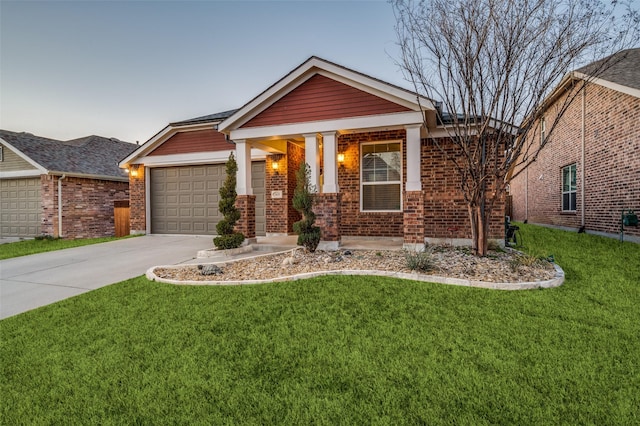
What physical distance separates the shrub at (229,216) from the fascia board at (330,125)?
0.95 m

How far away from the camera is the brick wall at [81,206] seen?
13078 millimetres

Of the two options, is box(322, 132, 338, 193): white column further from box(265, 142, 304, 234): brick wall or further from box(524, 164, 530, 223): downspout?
box(524, 164, 530, 223): downspout

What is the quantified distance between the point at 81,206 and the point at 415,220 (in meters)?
14.2

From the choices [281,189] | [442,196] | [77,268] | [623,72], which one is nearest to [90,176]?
[77,268]

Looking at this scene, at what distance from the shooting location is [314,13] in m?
11.5

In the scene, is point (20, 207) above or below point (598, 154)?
below

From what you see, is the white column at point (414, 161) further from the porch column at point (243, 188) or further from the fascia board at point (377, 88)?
the porch column at point (243, 188)

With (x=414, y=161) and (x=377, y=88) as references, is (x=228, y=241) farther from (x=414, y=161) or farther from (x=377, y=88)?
(x=377, y=88)

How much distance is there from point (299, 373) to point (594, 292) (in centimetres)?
438

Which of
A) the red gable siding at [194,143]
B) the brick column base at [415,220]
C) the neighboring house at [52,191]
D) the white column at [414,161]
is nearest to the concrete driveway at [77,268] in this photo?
the red gable siding at [194,143]

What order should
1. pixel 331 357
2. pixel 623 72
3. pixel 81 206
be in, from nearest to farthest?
1. pixel 331 357
2. pixel 623 72
3. pixel 81 206

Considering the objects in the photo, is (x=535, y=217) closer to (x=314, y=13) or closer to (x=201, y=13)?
(x=314, y=13)

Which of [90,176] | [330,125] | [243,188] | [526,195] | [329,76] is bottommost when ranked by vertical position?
[243,188]

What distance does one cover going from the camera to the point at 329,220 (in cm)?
737
